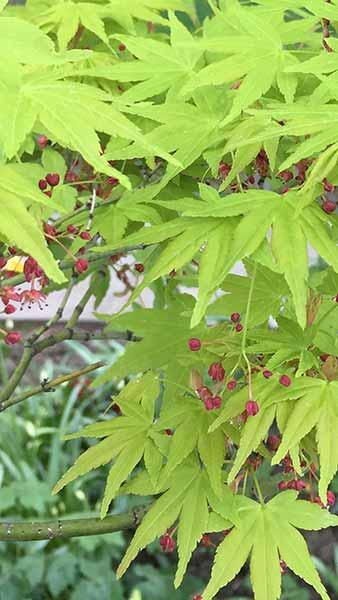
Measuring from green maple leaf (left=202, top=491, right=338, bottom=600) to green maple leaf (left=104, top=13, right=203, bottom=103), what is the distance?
1.41 feet

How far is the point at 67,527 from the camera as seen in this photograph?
1156 mm

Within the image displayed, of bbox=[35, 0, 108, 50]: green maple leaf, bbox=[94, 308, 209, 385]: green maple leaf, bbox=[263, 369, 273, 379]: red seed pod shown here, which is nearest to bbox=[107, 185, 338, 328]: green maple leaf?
bbox=[263, 369, 273, 379]: red seed pod

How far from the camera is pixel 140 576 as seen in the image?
8.20 ft

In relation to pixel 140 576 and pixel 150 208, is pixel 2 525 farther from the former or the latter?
pixel 140 576

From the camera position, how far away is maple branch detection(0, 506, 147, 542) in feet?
3.75

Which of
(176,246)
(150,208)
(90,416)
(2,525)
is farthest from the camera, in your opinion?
(90,416)

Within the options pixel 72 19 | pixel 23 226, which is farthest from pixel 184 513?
pixel 72 19

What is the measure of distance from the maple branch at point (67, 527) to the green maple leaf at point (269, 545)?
0.58 feet

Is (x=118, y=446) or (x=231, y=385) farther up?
(x=231, y=385)

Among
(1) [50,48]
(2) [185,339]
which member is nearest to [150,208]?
(2) [185,339]

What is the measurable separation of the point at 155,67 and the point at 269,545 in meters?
0.50

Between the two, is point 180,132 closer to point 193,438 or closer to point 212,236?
point 212,236

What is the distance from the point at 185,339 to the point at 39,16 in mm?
461

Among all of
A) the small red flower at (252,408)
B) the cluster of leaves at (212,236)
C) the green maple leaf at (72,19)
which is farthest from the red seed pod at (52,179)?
the small red flower at (252,408)
